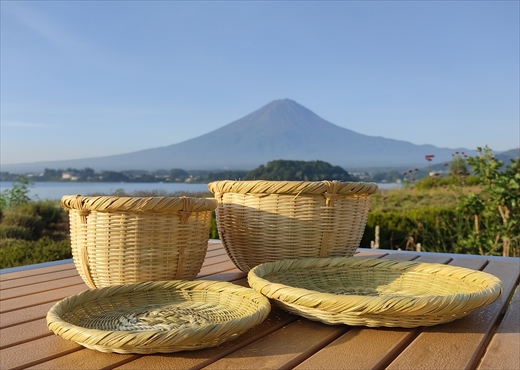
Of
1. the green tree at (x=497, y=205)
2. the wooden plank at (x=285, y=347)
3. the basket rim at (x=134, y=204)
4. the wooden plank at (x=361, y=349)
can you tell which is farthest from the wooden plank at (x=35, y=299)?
the green tree at (x=497, y=205)

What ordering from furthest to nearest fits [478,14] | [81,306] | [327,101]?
[327,101]
[478,14]
[81,306]

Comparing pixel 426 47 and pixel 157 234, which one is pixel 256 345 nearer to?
pixel 157 234

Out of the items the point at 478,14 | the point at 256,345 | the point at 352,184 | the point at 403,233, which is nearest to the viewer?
the point at 256,345

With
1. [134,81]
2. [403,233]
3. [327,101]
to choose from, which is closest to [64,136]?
[134,81]

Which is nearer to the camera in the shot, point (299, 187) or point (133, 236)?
point (133, 236)

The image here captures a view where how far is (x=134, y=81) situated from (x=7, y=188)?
2363 centimetres

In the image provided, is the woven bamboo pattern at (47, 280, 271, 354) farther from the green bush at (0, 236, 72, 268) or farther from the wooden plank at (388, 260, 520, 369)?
the green bush at (0, 236, 72, 268)

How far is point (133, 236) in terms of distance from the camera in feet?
3.59

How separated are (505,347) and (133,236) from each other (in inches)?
32.6

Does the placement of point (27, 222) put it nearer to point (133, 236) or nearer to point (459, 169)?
point (459, 169)

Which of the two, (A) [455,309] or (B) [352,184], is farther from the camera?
(B) [352,184]

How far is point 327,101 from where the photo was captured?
106 ft

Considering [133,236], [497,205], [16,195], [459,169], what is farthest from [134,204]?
[16,195]

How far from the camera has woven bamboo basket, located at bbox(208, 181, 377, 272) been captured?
1246mm
